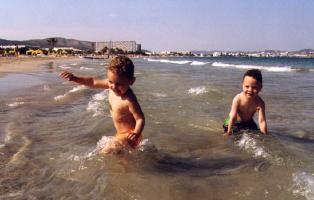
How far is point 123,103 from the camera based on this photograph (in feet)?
13.5

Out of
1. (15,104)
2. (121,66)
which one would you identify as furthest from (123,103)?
(15,104)

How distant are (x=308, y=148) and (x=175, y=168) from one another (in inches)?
73.8

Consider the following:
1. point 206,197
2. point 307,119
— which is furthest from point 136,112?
point 307,119

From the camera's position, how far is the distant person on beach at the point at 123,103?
3.90 meters

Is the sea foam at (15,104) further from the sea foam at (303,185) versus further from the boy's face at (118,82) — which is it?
the sea foam at (303,185)

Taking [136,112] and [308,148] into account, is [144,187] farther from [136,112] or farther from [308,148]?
[308,148]

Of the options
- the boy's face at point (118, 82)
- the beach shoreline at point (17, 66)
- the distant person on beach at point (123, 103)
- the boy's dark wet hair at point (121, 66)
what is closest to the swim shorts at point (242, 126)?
the distant person on beach at point (123, 103)

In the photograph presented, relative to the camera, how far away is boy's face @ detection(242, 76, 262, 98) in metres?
5.29

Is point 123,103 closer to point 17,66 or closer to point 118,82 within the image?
point 118,82

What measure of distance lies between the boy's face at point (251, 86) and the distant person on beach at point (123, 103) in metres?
1.84

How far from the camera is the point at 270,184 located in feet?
A: 11.0

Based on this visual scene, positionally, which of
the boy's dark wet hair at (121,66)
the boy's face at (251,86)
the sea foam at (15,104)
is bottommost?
the sea foam at (15,104)

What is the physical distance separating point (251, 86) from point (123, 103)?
6.63ft

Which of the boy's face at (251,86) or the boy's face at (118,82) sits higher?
the boy's face at (118,82)
